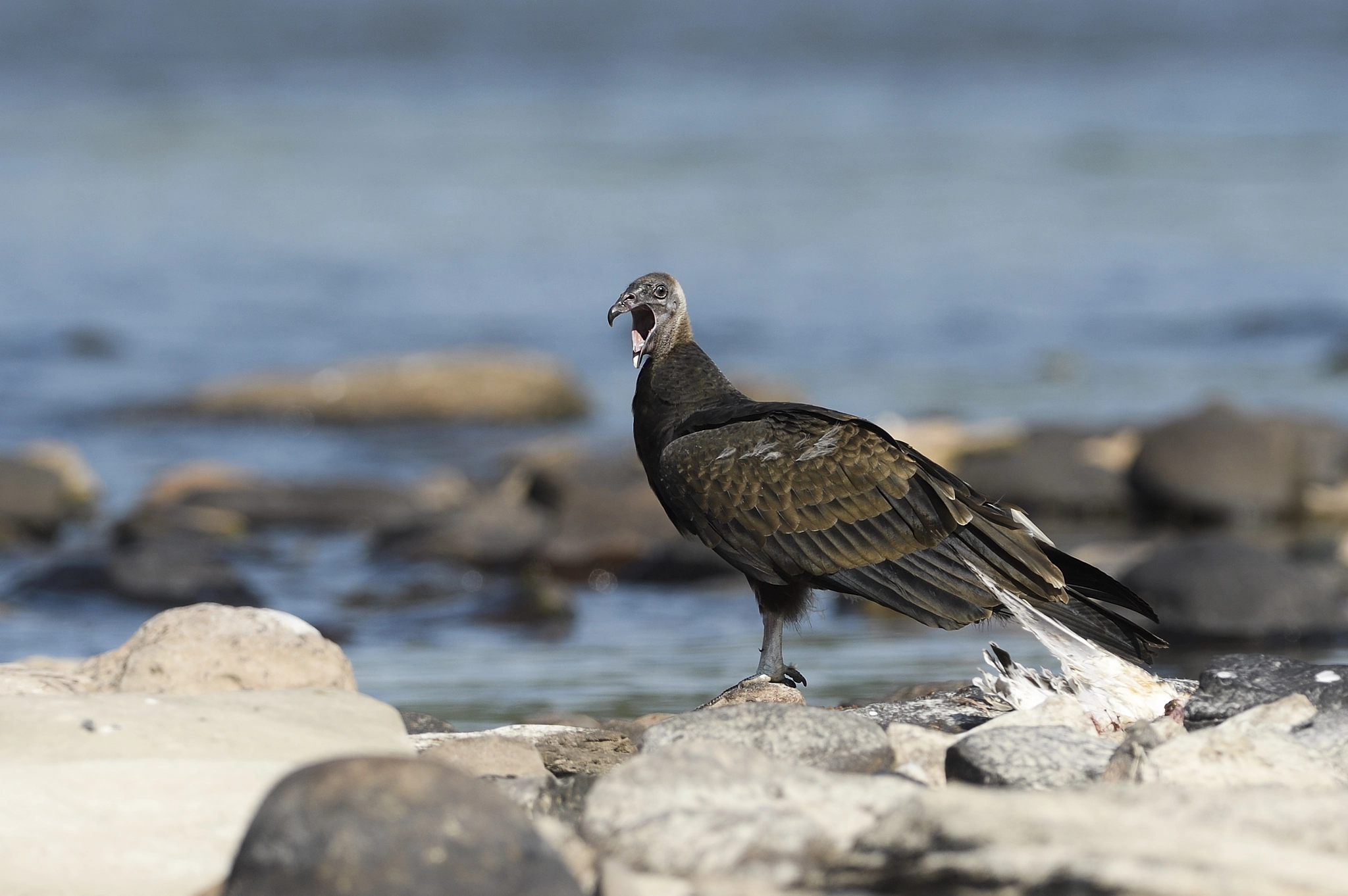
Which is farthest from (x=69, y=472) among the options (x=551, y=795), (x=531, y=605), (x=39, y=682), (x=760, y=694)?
(x=551, y=795)

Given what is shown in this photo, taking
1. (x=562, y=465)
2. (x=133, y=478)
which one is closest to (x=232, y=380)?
(x=133, y=478)

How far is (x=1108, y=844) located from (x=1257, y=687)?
2110 millimetres

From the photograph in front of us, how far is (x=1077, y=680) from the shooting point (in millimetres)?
6223

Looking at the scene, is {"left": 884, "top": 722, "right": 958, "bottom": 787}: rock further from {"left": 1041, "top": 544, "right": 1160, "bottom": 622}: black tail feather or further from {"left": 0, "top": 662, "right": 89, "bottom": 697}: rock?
{"left": 0, "top": 662, "right": 89, "bottom": 697}: rock

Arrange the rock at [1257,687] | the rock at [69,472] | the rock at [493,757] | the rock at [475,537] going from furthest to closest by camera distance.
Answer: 1. the rock at [69,472]
2. the rock at [475,537]
3. the rock at [1257,687]
4. the rock at [493,757]

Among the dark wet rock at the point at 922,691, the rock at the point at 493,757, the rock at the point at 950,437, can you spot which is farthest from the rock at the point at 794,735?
the rock at the point at 950,437

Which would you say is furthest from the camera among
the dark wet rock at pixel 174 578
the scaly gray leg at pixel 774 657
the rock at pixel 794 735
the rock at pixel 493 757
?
the dark wet rock at pixel 174 578

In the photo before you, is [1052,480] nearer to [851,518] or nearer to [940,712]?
[851,518]

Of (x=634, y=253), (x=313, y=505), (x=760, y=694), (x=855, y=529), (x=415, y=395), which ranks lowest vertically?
(x=760, y=694)

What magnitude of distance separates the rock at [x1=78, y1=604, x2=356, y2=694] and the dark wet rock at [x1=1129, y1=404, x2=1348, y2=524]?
31.1ft

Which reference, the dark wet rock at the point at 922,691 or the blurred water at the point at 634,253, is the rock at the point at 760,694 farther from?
the blurred water at the point at 634,253

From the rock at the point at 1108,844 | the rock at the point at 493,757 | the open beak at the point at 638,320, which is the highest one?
the open beak at the point at 638,320

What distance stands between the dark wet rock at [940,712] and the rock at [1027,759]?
0.76 m

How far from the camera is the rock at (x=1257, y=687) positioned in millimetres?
5684
